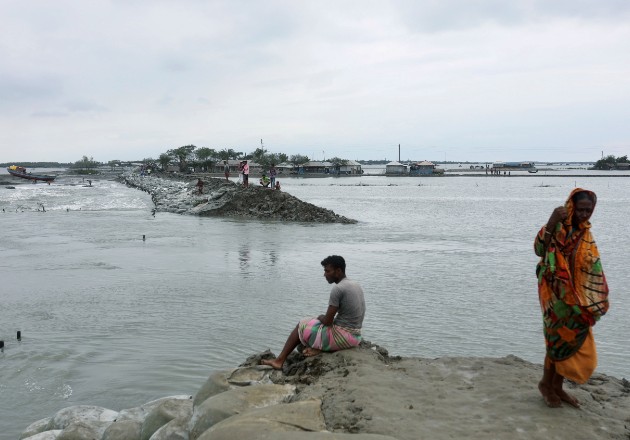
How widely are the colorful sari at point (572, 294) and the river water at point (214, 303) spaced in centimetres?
344

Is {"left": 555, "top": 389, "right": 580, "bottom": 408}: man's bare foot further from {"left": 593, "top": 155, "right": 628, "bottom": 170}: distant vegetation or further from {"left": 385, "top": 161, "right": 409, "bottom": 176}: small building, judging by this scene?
{"left": 593, "top": 155, "right": 628, "bottom": 170}: distant vegetation

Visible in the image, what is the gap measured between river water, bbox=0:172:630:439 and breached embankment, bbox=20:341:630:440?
1.30 meters

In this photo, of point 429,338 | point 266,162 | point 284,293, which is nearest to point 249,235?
point 284,293

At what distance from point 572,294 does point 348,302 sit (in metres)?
2.19

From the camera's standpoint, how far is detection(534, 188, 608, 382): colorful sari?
3697mm

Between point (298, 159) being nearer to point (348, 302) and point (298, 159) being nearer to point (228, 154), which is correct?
point (228, 154)

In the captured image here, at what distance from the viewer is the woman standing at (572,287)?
3.70m

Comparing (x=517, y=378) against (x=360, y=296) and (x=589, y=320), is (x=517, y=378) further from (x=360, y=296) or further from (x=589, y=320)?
(x=360, y=296)

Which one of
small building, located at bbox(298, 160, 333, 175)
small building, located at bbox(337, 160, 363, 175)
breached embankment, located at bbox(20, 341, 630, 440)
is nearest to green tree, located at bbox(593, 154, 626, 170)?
small building, located at bbox(337, 160, 363, 175)

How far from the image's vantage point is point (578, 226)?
12.5ft

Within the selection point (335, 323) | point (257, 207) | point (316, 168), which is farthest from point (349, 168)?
point (335, 323)

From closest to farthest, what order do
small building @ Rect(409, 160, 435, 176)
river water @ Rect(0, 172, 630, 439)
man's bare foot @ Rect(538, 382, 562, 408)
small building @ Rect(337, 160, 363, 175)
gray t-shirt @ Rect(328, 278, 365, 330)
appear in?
man's bare foot @ Rect(538, 382, 562, 408), gray t-shirt @ Rect(328, 278, 365, 330), river water @ Rect(0, 172, 630, 439), small building @ Rect(409, 160, 435, 176), small building @ Rect(337, 160, 363, 175)

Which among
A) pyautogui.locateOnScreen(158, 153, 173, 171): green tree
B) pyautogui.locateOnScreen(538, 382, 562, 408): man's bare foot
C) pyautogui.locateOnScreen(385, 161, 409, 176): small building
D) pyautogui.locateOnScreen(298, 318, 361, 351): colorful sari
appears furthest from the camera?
pyautogui.locateOnScreen(385, 161, 409, 176): small building

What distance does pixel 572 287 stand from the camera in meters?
3.71
